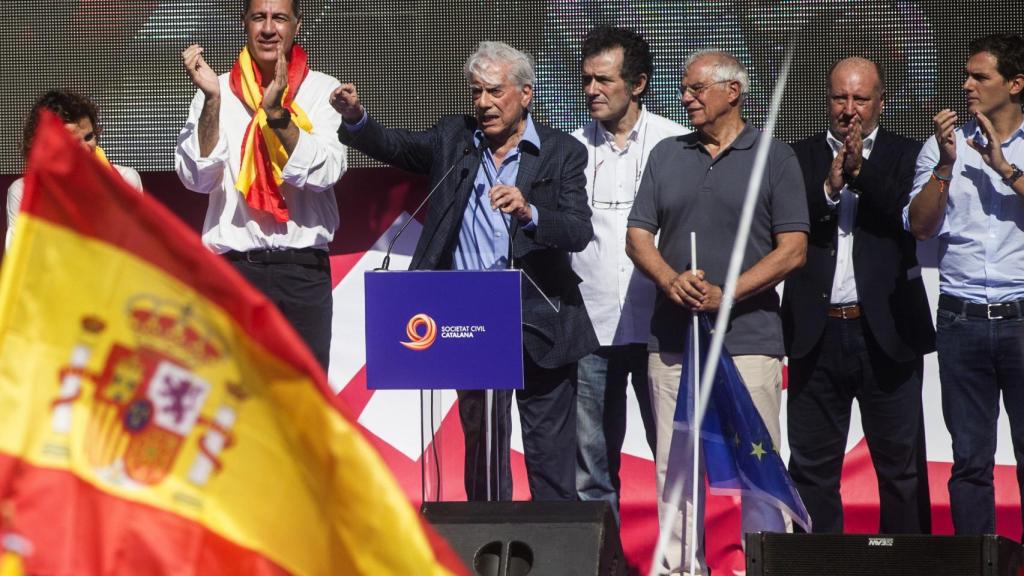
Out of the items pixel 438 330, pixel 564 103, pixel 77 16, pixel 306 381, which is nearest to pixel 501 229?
pixel 438 330

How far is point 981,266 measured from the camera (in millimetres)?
5023

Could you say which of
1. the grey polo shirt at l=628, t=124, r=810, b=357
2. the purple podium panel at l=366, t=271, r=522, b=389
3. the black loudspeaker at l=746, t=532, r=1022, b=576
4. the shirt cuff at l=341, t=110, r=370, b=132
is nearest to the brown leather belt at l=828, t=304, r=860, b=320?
the grey polo shirt at l=628, t=124, r=810, b=357

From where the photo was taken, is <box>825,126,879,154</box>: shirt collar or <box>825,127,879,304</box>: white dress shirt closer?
<box>825,127,879,304</box>: white dress shirt

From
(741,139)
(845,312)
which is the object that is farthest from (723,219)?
(845,312)

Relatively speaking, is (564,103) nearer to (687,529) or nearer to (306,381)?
(687,529)

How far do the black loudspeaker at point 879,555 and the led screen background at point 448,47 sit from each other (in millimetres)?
2004

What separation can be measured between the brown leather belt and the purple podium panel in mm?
1252

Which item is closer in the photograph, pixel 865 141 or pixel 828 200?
pixel 828 200

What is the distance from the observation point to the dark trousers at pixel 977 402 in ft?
16.4

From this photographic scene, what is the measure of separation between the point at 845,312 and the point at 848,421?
40 centimetres

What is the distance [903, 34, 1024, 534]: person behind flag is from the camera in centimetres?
496

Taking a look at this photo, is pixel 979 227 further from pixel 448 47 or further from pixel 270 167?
pixel 270 167

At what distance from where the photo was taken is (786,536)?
4.31 m

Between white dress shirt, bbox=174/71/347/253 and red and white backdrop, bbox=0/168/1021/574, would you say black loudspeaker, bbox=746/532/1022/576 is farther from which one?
white dress shirt, bbox=174/71/347/253
